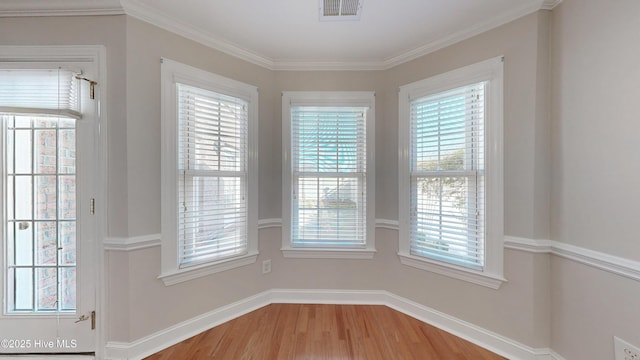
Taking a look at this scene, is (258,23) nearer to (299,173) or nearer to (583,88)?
(299,173)

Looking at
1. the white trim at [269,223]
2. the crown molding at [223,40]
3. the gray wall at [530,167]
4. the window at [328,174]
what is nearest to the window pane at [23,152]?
the gray wall at [530,167]

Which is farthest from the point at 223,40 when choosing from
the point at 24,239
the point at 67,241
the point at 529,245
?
the point at 529,245

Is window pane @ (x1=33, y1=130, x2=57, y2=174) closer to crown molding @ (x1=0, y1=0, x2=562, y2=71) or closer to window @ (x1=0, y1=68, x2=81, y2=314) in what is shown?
window @ (x1=0, y1=68, x2=81, y2=314)

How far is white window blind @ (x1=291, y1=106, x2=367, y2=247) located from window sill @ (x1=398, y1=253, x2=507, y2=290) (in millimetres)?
484

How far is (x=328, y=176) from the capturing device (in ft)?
8.67

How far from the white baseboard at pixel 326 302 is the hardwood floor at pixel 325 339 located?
6 centimetres

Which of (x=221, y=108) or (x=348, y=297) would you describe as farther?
(x=348, y=297)

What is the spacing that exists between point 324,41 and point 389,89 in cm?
79

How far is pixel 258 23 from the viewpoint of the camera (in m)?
2.03

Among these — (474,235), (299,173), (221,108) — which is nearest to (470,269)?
(474,235)

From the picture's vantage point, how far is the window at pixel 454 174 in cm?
196

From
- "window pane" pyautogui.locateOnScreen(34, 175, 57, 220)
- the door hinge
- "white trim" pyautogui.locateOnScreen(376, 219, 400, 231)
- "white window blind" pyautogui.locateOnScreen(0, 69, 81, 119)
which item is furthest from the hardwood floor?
"white window blind" pyautogui.locateOnScreen(0, 69, 81, 119)

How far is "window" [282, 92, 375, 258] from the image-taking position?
2.63 m

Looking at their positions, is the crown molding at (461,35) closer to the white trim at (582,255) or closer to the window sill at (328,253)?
the white trim at (582,255)
